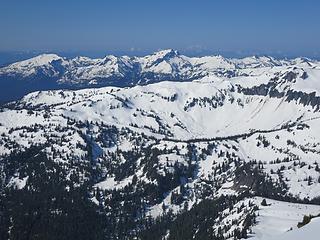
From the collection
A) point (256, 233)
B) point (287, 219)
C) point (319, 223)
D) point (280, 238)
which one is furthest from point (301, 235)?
point (287, 219)

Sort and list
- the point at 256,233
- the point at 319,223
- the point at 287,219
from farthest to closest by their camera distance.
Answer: the point at 287,219, the point at 256,233, the point at 319,223

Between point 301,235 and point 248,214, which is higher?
point 301,235

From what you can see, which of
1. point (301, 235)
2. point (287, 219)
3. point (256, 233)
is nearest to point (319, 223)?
point (301, 235)

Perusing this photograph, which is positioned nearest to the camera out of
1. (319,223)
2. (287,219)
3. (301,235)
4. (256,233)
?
(301,235)

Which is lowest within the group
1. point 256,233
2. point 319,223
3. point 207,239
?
point 207,239

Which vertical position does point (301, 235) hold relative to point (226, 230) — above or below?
above

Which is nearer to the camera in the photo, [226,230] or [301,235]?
[301,235]

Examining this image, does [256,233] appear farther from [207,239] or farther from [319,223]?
[319,223]

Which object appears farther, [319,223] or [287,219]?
[287,219]

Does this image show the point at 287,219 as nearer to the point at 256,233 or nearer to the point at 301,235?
the point at 256,233
